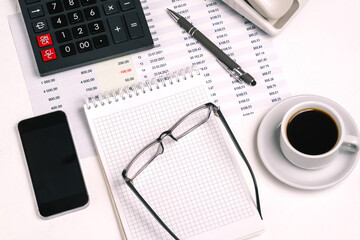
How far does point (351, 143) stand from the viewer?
567mm

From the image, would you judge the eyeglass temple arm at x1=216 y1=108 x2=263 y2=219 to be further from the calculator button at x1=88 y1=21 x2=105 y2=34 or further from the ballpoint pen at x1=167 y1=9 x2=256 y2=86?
the calculator button at x1=88 y1=21 x2=105 y2=34

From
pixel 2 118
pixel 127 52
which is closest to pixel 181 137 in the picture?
pixel 127 52

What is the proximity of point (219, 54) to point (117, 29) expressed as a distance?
148mm

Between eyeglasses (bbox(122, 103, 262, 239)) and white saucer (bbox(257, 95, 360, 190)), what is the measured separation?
33mm

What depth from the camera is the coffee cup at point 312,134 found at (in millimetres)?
567

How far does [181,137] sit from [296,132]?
15cm

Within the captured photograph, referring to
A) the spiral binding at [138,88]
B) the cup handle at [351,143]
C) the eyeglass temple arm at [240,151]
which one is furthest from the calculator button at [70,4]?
the cup handle at [351,143]

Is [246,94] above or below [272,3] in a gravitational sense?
below

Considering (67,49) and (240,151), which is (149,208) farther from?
(67,49)

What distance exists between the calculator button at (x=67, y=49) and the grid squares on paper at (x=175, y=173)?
100 millimetres

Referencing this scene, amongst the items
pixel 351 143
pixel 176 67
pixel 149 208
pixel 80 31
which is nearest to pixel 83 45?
pixel 80 31

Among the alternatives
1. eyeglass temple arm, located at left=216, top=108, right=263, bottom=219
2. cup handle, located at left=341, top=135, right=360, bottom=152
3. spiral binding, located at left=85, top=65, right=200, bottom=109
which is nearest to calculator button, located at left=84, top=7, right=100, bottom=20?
spiral binding, located at left=85, top=65, right=200, bottom=109

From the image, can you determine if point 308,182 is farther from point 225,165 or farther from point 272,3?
point 272,3

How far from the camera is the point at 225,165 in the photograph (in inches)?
25.2
